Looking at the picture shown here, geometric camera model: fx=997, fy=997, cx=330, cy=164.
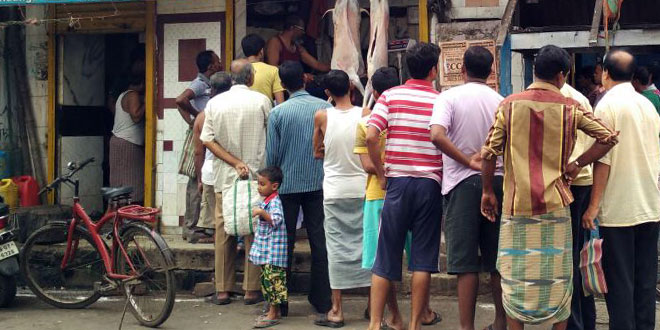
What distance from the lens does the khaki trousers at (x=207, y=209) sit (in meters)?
8.81

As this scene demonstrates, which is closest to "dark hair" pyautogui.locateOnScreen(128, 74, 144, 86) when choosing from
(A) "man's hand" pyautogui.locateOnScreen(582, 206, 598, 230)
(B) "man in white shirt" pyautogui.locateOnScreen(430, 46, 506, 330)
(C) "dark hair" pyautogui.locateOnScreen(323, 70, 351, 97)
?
(C) "dark hair" pyautogui.locateOnScreen(323, 70, 351, 97)

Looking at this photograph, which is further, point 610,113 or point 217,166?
point 217,166

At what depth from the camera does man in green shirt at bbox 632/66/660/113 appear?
A: 823 centimetres

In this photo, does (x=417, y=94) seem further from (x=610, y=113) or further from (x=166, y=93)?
(x=166, y=93)

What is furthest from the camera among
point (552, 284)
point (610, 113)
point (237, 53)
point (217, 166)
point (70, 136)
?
point (70, 136)

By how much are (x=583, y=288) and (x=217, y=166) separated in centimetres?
318

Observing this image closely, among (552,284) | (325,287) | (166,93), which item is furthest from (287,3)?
(552,284)

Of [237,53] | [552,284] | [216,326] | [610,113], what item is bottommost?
[216,326]

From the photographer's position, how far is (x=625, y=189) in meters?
6.27

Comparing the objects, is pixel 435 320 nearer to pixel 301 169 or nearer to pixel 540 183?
pixel 301 169

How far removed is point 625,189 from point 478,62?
123cm

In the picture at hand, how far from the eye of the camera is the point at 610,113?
6254 millimetres

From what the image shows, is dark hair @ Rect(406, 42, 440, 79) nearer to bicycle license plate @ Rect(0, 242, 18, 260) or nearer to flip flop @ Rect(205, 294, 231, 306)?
flip flop @ Rect(205, 294, 231, 306)

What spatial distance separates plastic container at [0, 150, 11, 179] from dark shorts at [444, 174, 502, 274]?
613cm
